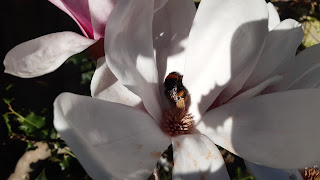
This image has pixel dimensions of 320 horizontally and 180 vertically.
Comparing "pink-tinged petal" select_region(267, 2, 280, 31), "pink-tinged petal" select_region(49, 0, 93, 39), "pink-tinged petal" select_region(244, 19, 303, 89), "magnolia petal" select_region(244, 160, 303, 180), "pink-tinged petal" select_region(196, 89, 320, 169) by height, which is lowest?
"magnolia petal" select_region(244, 160, 303, 180)

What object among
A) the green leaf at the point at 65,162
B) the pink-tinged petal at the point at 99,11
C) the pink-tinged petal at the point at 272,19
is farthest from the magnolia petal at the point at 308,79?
the green leaf at the point at 65,162

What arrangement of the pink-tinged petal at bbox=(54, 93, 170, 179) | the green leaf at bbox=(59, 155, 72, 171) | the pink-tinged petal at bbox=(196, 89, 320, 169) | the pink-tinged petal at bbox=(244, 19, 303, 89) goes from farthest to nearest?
the green leaf at bbox=(59, 155, 72, 171)
the pink-tinged petal at bbox=(244, 19, 303, 89)
the pink-tinged petal at bbox=(196, 89, 320, 169)
the pink-tinged petal at bbox=(54, 93, 170, 179)

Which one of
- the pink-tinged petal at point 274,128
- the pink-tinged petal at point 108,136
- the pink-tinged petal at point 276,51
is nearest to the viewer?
the pink-tinged petal at point 108,136

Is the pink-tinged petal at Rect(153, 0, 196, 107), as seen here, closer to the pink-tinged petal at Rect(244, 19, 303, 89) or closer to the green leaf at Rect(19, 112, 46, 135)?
the pink-tinged petal at Rect(244, 19, 303, 89)

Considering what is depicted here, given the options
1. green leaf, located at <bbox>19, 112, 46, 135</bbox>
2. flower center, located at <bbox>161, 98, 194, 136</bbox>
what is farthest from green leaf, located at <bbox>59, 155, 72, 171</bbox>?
flower center, located at <bbox>161, 98, 194, 136</bbox>

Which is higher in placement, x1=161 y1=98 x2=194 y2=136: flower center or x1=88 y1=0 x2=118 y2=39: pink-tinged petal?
x1=88 y1=0 x2=118 y2=39: pink-tinged petal

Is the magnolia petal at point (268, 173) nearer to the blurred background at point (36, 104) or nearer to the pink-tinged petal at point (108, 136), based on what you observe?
the pink-tinged petal at point (108, 136)

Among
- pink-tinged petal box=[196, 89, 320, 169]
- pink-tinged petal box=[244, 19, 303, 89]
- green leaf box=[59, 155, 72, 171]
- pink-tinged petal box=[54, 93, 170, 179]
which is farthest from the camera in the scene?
green leaf box=[59, 155, 72, 171]

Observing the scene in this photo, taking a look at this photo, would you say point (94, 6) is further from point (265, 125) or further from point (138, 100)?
point (265, 125)
